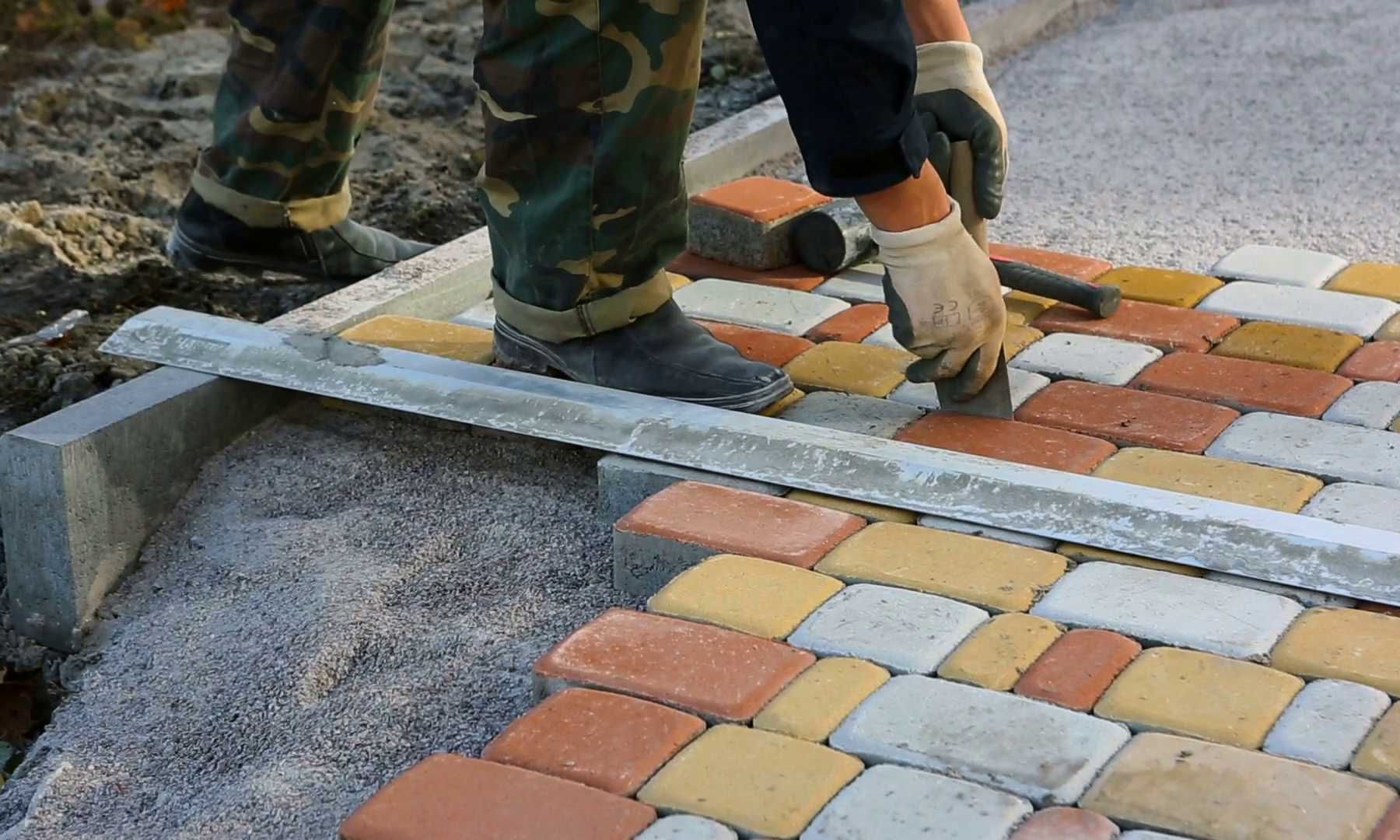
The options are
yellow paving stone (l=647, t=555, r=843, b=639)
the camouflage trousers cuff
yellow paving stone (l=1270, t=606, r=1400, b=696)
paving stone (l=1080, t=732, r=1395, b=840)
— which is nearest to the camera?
paving stone (l=1080, t=732, r=1395, b=840)

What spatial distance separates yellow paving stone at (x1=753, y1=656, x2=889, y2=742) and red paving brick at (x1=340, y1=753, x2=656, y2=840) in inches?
7.1

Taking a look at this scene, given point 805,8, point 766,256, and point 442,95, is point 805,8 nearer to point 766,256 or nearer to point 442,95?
point 766,256

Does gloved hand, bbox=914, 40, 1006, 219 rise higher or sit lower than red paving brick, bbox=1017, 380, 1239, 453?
higher

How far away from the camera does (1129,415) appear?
7.36 feet

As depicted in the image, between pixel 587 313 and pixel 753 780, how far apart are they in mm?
968

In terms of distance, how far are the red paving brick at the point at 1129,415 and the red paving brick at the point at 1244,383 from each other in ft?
0.11

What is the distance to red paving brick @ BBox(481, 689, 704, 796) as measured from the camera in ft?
5.04

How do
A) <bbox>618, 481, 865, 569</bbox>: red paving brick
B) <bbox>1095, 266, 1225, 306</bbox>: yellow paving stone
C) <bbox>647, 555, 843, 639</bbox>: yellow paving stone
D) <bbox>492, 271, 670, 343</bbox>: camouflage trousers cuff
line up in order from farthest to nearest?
<bbox>1095, 266, 1225, 306</bbox>: yellow paving stone → <bbox>492, 271, 670, 343</bbox>: camouflage trousers cuff → <bbox>618, 481, 865, 569</bbox>: red paving brick → <bbox>647, 555, 843, 639</bbox>: yellow paving stone

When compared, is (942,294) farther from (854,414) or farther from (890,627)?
(890,627)

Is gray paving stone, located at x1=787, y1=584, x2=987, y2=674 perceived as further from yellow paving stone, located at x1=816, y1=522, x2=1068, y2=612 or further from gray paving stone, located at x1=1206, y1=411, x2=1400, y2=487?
gray paving stone, located at x1=1206, y1=411, x2=1400, y2=487

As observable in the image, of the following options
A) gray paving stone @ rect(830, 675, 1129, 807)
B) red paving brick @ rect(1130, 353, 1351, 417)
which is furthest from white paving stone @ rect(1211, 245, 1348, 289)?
gray paving stone @ rect(830, 675, 1129, 807)

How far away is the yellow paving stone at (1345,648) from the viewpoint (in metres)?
1.64

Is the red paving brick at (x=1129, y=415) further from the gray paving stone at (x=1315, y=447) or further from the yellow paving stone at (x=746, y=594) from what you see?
the yellow paving stone at (x=746, y=594)

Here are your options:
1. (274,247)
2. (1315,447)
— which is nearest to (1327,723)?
(1315,447)
